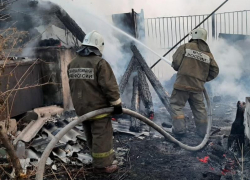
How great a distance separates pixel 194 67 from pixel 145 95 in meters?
1.80

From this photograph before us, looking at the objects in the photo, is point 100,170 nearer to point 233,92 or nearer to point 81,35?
point 81,35

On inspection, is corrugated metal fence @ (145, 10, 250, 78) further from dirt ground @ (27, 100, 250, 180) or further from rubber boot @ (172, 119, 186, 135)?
dirt ground @ (27, 100, 250, 180)

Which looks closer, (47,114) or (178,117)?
(178,117)

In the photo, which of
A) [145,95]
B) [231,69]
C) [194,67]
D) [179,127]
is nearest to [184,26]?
[231,69]

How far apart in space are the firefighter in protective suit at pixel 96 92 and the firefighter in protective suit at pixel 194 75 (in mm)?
2072

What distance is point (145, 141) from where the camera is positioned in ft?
19.3

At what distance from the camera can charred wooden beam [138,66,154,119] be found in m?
7.00

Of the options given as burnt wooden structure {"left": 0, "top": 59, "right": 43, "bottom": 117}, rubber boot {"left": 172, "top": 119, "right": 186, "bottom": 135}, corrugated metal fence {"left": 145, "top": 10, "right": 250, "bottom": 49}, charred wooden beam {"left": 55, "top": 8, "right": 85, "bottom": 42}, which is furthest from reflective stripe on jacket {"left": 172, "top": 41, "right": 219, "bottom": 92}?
corrugated metal fence {"left": 145, "top": 10, "right": 250, "bottom": 49}

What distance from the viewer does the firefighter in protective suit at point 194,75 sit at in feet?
19.3

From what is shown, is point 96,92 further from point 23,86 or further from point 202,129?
point 23,86

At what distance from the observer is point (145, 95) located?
7.34 metres

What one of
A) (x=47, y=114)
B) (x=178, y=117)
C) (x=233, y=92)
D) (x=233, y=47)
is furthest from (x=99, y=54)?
(x=233, y=47)

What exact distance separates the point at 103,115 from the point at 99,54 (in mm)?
900

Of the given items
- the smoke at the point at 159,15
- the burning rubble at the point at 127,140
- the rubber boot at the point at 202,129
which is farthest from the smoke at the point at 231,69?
the rubber boot at the point at 202,129
